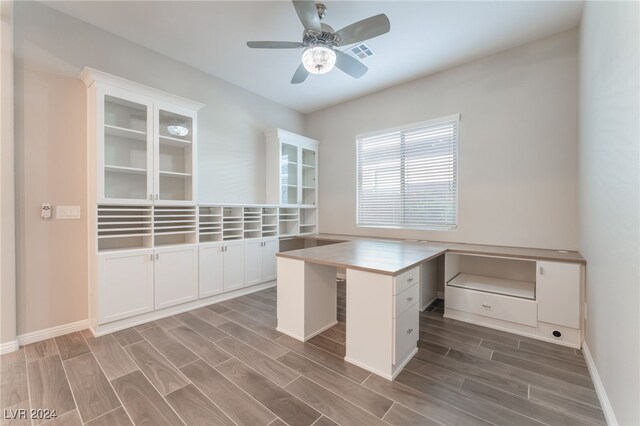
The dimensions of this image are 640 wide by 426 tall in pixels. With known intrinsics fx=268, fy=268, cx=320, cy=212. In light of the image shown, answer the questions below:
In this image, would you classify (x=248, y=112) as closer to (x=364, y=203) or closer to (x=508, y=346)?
(x=364, y=203)

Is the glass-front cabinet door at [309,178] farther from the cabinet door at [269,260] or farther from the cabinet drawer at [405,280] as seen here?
the cabinet drawer at [405,280]

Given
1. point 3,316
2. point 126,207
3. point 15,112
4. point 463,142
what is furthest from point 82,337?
point 463,142

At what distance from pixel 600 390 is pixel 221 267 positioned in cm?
359

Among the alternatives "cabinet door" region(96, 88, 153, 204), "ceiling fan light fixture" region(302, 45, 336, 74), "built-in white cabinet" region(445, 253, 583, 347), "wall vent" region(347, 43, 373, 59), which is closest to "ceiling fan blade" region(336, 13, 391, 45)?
"ceiling fan light fixture" region(302, 45, 336, 74)

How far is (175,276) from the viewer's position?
10.1ft

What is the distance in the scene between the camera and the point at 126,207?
2.93 m

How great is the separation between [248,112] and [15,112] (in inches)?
101

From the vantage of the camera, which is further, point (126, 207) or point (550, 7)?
point (126, 207)

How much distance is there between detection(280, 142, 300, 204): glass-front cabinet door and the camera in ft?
14.8

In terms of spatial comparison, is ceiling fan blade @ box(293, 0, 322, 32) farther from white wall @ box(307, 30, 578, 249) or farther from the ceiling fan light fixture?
white wall @ box(307, 30, 578, 249)

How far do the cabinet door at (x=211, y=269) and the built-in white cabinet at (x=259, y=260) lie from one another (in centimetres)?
39

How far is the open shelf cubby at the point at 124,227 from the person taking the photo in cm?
272

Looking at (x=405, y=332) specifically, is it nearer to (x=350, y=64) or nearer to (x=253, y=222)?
(x=350, y=64)

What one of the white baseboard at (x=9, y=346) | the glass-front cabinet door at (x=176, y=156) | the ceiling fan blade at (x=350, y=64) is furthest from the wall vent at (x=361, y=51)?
the white baseboard at (x=9, y=346)
